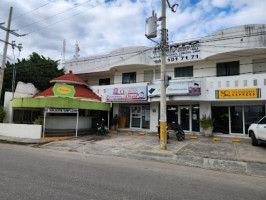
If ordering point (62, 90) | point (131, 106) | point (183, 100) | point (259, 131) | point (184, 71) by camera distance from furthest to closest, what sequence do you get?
point (131, 106), point (184, 71), point (62, 90), point (183, 100), point (259, 131)

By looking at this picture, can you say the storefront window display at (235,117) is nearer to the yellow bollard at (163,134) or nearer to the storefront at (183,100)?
the storefront at (183,100)

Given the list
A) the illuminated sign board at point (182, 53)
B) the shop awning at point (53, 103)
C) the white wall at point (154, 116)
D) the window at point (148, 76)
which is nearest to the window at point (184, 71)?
the illuminated sign board at point (182, 53)

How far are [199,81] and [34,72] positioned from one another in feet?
61.7

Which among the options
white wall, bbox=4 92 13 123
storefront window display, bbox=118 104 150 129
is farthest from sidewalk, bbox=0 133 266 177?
white wall, bbox=4 92 13 123

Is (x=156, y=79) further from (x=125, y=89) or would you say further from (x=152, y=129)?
(x=152, y=129)

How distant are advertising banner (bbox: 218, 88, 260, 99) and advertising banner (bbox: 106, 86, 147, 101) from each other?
6.22m

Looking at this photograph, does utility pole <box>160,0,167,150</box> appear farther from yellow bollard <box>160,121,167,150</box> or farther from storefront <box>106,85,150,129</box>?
storefront <box>106,85,150,129</box>

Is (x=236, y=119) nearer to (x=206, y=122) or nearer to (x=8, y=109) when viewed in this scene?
(x=206, y=122)

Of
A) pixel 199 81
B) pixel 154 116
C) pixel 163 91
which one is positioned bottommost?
pixel 154 116

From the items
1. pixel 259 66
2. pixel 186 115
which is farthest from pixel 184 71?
pixel 259 66

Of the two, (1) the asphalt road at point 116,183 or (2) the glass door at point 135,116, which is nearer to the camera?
(1) the asphalt road at point 116,183

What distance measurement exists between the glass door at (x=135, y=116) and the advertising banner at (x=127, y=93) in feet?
7.15

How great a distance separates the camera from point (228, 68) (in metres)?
14.6

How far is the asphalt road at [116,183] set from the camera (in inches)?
156
